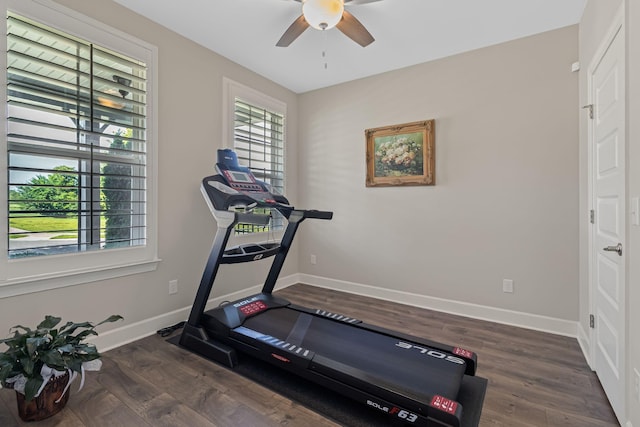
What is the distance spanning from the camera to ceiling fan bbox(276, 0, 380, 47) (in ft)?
6.54

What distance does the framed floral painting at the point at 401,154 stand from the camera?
3.21m

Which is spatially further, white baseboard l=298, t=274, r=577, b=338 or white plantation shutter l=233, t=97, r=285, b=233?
white plantation shutter l=233, t=97, r=285, b=233

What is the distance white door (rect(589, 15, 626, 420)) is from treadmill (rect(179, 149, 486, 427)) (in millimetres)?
704

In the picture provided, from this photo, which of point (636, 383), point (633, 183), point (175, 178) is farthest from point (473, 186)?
point (175, 178)

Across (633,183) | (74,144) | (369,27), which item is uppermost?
(369,27)

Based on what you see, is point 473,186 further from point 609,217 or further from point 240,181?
point 240,181

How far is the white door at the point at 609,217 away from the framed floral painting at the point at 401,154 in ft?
4.40

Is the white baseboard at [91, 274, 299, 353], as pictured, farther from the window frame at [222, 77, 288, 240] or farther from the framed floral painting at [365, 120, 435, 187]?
the framed floral painting at [365, 120, 435, 187]

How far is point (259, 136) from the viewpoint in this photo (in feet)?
11.9

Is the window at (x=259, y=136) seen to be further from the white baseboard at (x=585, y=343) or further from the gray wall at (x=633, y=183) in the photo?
the white baseboard at (x=585, y=343)

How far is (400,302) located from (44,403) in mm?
2989

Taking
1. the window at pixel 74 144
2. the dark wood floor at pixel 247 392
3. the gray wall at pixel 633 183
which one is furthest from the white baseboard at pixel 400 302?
the gray wall at pixel 633 183

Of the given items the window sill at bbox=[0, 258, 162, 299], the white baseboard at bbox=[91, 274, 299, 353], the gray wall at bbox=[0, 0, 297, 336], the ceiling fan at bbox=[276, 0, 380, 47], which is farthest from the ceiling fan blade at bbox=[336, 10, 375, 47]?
the white baseboard at bbox=[91, 274, 299, 353]

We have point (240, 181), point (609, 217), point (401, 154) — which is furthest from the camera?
point (401, 154)
